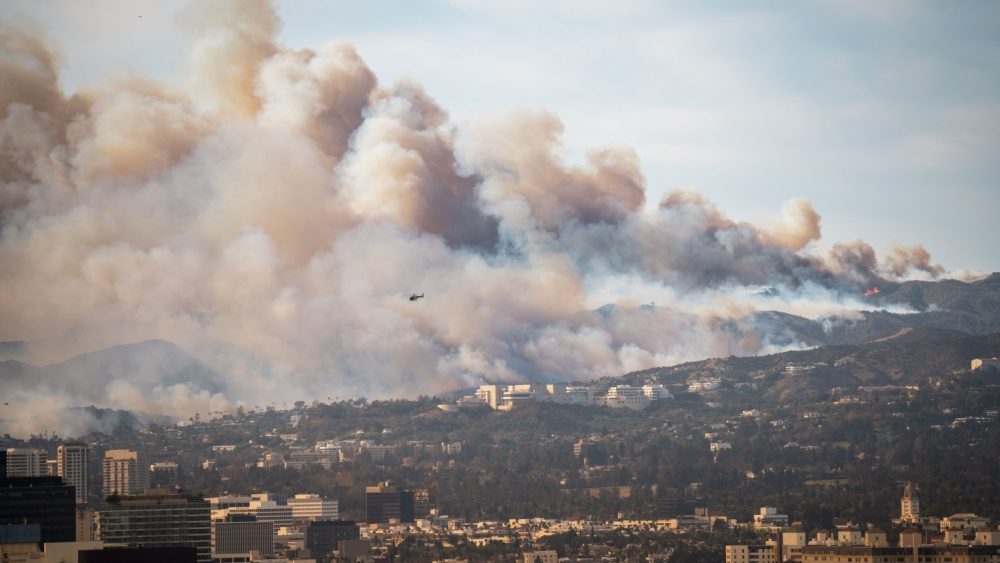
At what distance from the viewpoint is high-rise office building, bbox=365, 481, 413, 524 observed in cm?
13962

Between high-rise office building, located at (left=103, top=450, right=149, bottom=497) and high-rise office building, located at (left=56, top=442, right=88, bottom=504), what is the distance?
1.30 metres

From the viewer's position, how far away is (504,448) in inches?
6786

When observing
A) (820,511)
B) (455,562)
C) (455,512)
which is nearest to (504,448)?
(455,512)

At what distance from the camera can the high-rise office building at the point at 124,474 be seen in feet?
454

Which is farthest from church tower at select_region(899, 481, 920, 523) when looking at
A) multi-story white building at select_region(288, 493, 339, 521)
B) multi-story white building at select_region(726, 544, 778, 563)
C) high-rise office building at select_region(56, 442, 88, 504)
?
high-rise office building at select_region(56, 442, 88, 504)

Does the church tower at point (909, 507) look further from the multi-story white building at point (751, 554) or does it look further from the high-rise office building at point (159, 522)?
the high-rise office building at point (159, 522)

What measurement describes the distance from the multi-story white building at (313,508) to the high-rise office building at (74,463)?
1158 cm

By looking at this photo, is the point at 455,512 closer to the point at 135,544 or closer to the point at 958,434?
the point at 958,434

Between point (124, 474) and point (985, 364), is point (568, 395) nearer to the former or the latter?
point (985, 364)

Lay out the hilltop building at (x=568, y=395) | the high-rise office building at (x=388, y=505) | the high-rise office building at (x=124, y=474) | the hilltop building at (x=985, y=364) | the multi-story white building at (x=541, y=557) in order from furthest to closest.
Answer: the hilltop building at (x=985, y=364) → the hilltop building at (x=568, y=395) → the high-rise office building at (x=388, y=505) → the high-rise office building at (x=124, y=474) → the multi-story white building at (x=541, y=557)

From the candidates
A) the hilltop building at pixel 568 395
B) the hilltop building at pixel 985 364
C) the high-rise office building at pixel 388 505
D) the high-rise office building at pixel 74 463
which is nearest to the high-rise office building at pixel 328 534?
A: the high-rise office building at pixel 388 505

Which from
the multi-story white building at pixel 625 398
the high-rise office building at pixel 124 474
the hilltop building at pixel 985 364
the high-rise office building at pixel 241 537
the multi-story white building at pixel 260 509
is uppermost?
the hilltop building at pixel 985 364

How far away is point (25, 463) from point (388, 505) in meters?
21.1

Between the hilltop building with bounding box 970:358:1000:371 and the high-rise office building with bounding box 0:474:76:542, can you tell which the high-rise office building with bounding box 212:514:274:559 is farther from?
the hilltop building with bounding box 970:358:1000:371
